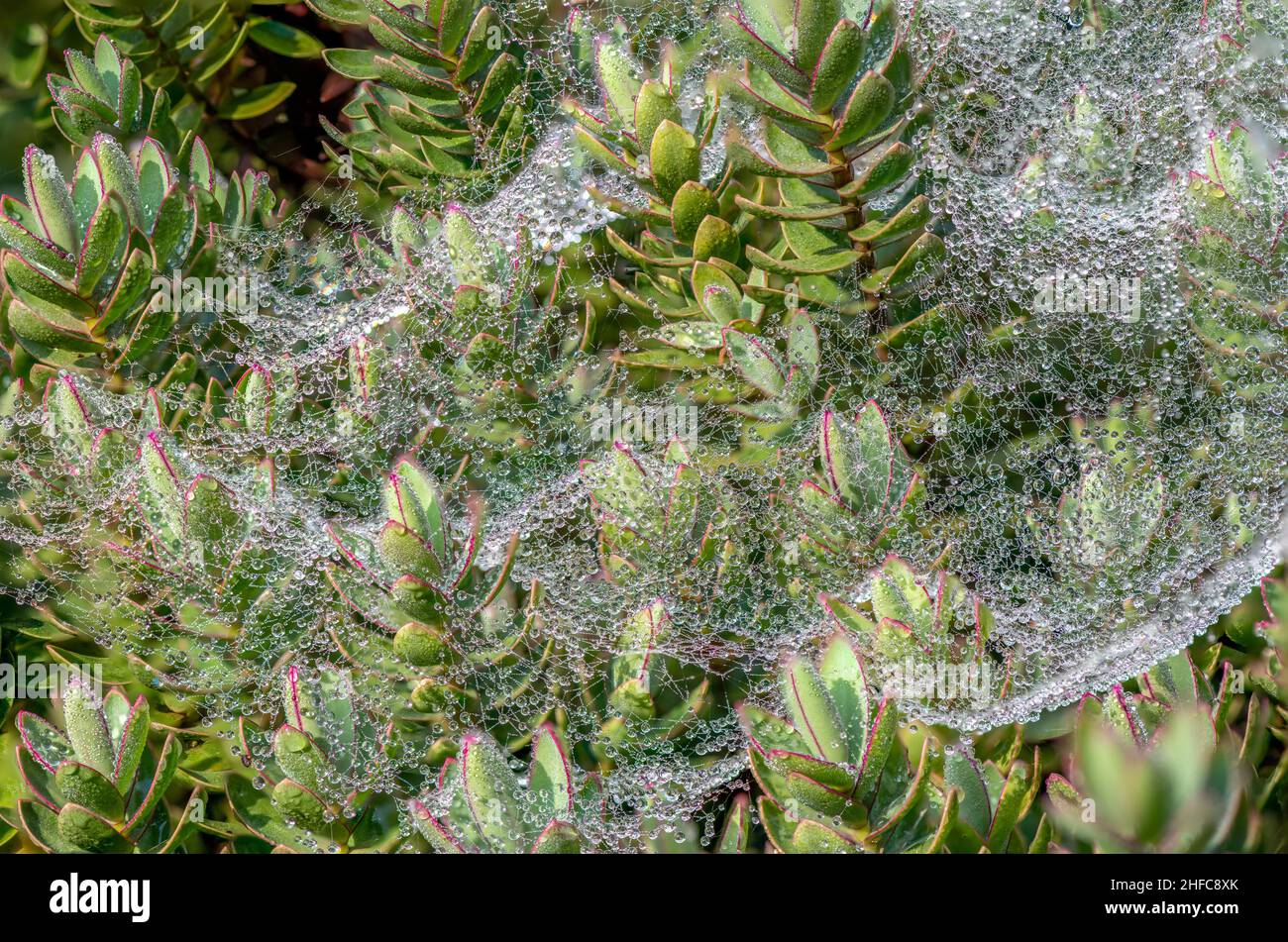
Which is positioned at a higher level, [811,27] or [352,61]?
[352,61]

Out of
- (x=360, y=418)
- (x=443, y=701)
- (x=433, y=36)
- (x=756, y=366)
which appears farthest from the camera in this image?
(x=433, y=36)

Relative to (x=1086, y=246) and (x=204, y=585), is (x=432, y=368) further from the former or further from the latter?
(x=1086, y=246)

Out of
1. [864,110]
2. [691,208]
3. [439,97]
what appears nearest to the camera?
[864,110]

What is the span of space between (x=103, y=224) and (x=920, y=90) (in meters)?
1.16

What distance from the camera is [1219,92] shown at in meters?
1.57

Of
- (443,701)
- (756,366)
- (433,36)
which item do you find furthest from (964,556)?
(433,36)

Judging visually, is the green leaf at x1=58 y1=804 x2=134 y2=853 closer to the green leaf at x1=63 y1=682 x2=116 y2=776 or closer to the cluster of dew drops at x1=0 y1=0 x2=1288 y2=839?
the green leaf at x1=63 y1=682 x2=116 y2=776

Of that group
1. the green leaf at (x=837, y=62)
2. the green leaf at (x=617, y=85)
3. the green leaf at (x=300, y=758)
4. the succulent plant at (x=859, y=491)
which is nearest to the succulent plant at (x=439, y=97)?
the green leaf at (x=617, y=85)

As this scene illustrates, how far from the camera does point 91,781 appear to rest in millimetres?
1055

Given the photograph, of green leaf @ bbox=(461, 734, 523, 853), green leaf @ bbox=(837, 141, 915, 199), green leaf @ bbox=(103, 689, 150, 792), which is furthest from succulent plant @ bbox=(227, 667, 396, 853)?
green leaf @ bbox=(837, 141, 915, 199)

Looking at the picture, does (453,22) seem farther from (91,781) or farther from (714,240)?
(91,781)

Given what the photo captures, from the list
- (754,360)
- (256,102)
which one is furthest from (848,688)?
(256,102)

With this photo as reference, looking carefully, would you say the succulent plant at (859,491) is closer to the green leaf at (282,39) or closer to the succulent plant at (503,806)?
the succulent plant at (503,806)

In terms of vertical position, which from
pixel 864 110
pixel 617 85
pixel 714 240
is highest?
pixel 617 85
